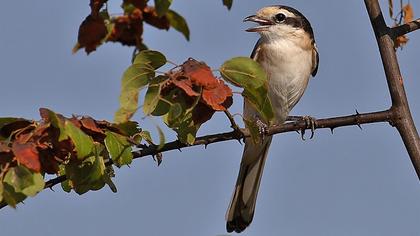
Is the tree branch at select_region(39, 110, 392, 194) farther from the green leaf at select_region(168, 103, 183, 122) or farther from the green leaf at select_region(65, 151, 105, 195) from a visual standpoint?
the green leaf at select_region(168, 103, 183, 122)

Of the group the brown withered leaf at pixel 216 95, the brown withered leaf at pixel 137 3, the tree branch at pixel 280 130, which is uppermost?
the brown withered leaf at pixel 137 3

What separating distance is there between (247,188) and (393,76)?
11.7 ft

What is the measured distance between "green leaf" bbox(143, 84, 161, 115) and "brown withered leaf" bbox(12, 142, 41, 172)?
0.44 metres

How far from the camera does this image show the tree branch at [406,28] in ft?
13.2

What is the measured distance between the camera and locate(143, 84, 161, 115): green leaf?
3.12 metres

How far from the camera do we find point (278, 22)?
7.23 m

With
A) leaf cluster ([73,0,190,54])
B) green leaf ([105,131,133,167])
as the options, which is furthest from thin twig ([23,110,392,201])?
leaf cluster ([73,0,190,54])

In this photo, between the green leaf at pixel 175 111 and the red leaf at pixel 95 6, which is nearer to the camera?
the red leaf at pixel 95 6

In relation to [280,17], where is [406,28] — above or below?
below

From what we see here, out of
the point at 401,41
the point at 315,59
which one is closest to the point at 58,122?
the point at 401,41

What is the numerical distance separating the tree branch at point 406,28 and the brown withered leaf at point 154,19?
1.65 metres

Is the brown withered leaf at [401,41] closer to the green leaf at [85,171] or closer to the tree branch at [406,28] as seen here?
the tree branch at [406,28]

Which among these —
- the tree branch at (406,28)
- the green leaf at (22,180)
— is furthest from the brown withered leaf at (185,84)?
the tree branch at (406,28)

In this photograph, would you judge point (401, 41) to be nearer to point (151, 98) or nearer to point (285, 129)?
point (285, 129)
